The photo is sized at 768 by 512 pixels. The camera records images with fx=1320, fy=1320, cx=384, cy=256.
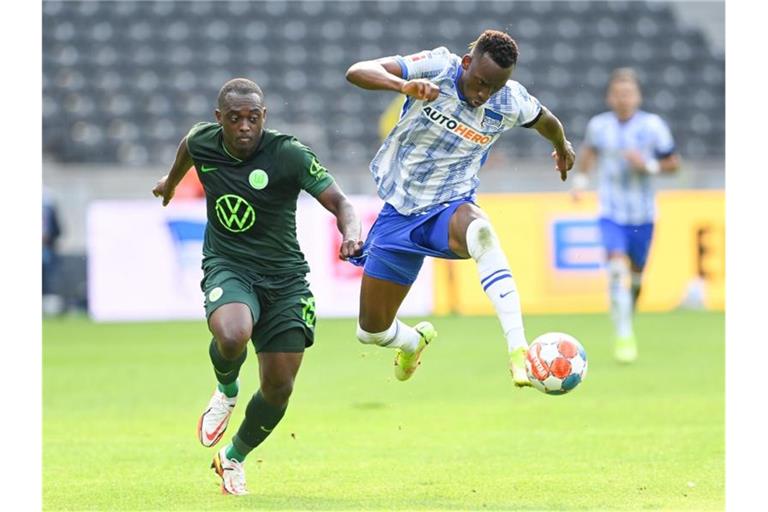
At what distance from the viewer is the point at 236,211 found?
6.91 meters

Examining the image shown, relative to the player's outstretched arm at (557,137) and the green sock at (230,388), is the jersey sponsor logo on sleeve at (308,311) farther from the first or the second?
the player's outstretched arm at (557,137)

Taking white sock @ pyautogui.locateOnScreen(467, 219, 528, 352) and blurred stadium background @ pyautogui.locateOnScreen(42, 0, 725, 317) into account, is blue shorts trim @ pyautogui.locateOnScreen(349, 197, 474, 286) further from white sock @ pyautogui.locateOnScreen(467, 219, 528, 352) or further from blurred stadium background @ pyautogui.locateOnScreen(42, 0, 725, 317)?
blurred stadium background @ pyautogui.locateOnScreen(42, 0, 725, 317)

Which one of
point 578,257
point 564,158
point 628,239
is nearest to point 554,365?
point 564,158

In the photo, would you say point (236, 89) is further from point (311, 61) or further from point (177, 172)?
point (311, 61)

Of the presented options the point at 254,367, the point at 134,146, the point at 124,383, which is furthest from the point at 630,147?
the point at 134,146

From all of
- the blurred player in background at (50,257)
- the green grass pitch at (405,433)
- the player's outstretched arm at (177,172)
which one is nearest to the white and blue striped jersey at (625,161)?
the green grass pitch at (405,433)

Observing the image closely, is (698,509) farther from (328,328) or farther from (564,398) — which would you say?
(328,328)

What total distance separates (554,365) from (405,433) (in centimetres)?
288

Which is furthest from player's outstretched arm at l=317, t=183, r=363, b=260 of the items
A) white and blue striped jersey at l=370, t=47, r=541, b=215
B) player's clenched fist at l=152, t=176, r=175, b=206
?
player's clenched fist at l=152, t=176, r=175, b=206

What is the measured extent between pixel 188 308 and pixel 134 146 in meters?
6.44

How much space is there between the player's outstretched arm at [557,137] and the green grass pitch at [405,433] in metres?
1.76

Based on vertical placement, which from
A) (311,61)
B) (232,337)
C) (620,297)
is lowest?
(620,297)

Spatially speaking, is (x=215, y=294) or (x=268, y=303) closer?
(x=215, y=294)

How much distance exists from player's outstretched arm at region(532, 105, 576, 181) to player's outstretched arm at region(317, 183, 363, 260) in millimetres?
1340
